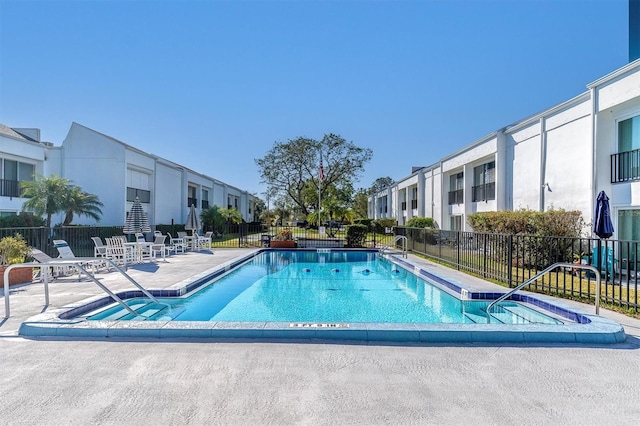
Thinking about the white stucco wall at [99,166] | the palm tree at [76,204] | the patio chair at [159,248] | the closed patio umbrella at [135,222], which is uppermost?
the white stucco wall at [99,166]

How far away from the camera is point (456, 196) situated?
2478 cm

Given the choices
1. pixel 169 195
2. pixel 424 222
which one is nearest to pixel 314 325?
pixel 424 222

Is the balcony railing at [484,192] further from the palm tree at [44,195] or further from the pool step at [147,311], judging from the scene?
the palm tree at [44,195]

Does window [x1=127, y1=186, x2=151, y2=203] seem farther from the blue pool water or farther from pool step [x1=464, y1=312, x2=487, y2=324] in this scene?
pool step [x1=464, y1=312, x2=487, y2=324]

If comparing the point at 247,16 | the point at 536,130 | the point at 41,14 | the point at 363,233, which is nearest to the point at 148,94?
the point at 41,14

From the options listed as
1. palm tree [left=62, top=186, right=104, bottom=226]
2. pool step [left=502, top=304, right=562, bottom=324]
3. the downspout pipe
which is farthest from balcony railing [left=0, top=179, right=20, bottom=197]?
the downspout pipe

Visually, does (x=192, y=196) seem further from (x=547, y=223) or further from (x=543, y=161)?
(x=547, y=223)

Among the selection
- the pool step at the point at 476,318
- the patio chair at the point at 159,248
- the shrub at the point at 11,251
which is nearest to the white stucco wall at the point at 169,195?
the patio chair at the point at 159,248

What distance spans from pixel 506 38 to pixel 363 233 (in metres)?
12.1

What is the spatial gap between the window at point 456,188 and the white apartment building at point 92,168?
20.3 metres

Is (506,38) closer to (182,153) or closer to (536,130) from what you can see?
(536,130)

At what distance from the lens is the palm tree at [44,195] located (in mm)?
16984

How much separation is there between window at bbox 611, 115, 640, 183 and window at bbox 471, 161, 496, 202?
7.63 m

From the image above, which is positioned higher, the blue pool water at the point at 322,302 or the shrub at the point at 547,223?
the shrub at the point at 547,223
